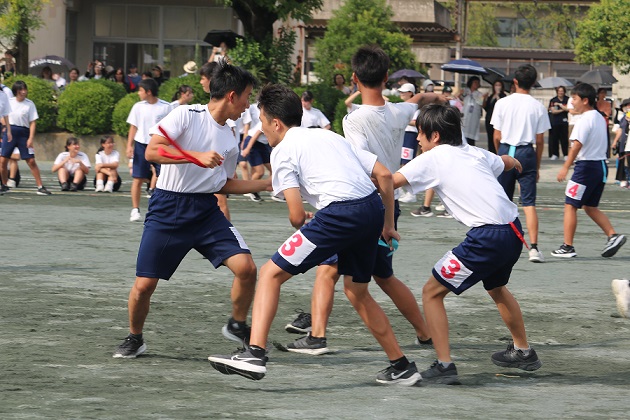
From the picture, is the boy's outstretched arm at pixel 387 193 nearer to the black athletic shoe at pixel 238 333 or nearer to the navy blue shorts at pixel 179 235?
the navy blue shorts at pixel 179 235

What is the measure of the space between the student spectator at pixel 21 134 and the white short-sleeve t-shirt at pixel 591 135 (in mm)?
9142

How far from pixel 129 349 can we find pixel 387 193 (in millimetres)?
1725

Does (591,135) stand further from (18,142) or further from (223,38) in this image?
(223,38)

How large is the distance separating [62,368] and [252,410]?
1.38 metres

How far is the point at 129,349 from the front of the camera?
693 cm

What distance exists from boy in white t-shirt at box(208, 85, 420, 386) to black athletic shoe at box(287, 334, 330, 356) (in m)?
0.86

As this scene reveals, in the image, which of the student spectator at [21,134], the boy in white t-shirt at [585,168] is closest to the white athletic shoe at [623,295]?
the boy in white t-shirt at [585,168]

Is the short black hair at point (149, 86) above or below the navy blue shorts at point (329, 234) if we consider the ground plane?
above

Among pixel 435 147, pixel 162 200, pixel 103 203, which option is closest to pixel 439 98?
pixel 435 147

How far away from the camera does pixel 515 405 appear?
19.6 ft

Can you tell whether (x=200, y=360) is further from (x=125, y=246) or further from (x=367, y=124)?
(x=125, y=246)

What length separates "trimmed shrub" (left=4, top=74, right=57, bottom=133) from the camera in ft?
83.4

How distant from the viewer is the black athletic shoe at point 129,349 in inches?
273

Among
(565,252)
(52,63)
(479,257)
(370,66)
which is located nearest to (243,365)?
(479,257)
